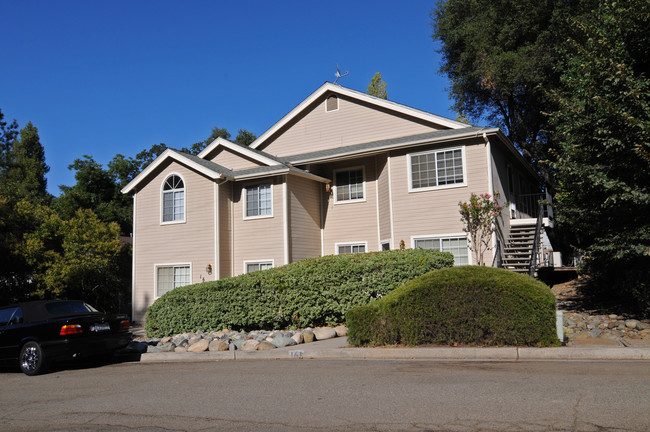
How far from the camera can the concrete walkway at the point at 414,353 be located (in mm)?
8352

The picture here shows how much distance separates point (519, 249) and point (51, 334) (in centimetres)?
1414

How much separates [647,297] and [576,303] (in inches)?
148

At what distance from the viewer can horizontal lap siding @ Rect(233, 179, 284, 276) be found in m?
18.8

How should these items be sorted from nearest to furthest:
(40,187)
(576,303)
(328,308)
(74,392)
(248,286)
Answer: (74,392) → (328,308) → (248,286) → (576,303) → (40,187)

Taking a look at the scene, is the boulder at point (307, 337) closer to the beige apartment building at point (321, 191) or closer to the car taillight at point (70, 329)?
the car taillight at point (70, 329)

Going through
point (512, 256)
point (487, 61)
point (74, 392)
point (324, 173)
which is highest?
point (487, 61)

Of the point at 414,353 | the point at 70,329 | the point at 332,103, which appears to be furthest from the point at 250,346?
the point at 332,103

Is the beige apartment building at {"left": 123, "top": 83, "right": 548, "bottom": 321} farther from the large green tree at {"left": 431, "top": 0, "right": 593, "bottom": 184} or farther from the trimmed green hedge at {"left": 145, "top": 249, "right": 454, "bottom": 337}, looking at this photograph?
the large green tree at {"left": 431, "top": 0, "right": 593, "bottom": 184}

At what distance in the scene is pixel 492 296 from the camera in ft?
30.8

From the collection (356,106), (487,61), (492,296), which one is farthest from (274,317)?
(487,61)

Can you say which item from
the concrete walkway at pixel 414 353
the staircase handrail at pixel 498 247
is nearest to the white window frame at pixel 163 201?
the concrete walkway at pixel 414 353

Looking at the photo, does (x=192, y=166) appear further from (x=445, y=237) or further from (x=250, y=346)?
(x=250, y=346)

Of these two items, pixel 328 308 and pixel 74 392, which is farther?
pixel 328 308

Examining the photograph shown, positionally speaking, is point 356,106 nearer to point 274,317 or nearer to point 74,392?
point 274,317
